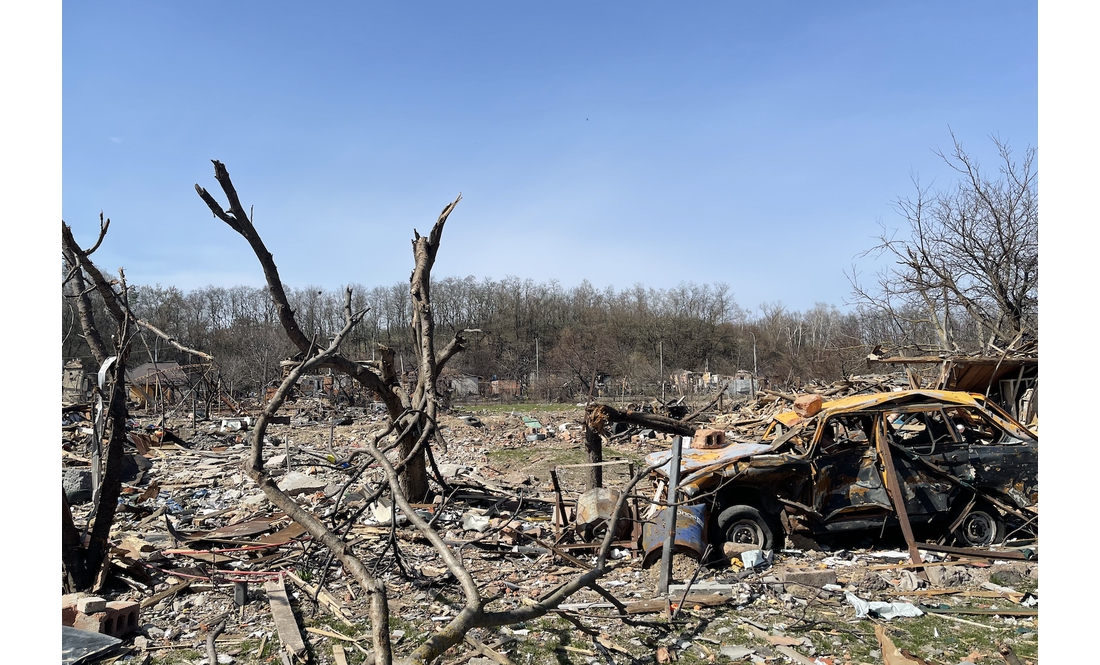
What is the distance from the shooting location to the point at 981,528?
6812 mm

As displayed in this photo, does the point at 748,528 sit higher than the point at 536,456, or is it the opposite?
the point at 748,528

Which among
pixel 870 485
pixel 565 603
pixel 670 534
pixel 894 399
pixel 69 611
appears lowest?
pixel 565 603

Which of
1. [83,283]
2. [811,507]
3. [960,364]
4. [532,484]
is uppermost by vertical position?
[83,283]

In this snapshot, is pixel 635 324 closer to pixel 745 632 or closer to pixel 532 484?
pixel 532 484

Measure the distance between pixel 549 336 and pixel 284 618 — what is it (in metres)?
44.5

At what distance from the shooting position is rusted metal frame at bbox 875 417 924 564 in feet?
21.1

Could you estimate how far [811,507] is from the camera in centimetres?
667

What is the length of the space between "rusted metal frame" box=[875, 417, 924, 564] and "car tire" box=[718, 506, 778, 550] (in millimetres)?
1235

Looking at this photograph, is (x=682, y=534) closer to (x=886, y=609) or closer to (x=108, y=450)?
(x=886, y=609)

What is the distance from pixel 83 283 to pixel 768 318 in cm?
5804

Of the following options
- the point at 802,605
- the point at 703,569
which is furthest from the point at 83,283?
the point at 802,605

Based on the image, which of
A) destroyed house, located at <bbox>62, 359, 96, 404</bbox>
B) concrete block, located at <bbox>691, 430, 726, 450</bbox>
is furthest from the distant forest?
concrete block, located at <bbox>691, 430, 726, 450</bbox>

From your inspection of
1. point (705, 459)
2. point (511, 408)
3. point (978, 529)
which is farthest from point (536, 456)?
point (511, 408)

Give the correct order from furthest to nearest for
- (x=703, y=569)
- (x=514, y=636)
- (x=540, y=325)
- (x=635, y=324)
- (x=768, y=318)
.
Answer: (x=768, y=318)
(x=540, y=325)
(x=635, y=324)
(x=703, y=569)
(x=514, y=636)
